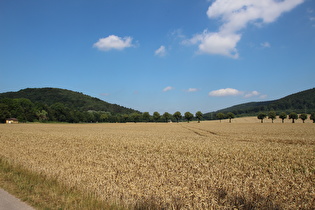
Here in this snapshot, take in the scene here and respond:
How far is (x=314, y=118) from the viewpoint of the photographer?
107375mm

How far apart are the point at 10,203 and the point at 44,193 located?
1.17 meters

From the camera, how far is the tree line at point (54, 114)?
10356 cm

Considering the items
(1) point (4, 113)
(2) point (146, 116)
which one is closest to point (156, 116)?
(2) point (146, 116)

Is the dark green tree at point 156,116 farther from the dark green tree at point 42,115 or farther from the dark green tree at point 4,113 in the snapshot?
the dark green tree at point 4,113

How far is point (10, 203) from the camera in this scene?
6250 mm

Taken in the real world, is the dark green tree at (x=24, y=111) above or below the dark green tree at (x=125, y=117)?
above

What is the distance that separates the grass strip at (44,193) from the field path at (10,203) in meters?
0.17

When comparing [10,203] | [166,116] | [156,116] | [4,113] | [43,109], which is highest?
[43,109]

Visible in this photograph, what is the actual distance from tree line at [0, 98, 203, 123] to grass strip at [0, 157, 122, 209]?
105 m

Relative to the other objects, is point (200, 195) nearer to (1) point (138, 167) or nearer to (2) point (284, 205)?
(2) point (284, 205)

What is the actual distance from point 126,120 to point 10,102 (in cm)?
7716

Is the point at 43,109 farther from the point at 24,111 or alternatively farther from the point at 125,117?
the point at 125,117

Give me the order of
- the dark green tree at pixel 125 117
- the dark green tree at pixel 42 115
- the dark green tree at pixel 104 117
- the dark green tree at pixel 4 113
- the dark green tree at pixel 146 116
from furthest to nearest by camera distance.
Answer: the dark green tree at pixel 125 117 < the dark green tree at pixel 146 116 < the dark green tree at pixel 104 117 < the dark green tree at pixel 42 115 < the dark green tree at pixel 4 113

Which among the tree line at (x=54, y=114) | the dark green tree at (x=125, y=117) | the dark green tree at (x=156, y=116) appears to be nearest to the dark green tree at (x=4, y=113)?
the tree line at (x=54, y=114)
